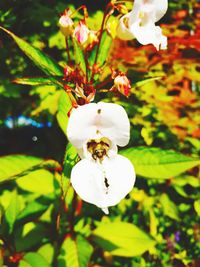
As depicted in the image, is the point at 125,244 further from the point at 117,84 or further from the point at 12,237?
the point at 117,84

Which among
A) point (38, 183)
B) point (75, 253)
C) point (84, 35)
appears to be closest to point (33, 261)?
point (75, 253)

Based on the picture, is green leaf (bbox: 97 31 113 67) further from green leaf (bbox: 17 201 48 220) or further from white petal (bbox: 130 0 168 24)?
green leaf (bbox: 17 201 48 220)

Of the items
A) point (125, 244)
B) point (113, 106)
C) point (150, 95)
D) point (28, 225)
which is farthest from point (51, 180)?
point (113, 106)

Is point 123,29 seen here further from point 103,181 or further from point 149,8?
point 103,181

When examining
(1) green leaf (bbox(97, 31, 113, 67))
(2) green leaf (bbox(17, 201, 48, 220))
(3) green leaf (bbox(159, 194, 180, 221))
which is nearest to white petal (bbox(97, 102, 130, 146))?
(1) green leaf (bbox(97, 31, 113, 67))

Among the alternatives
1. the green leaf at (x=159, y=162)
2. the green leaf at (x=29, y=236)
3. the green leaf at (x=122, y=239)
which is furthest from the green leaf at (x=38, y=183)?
the green leaf at (x=159, y=162)

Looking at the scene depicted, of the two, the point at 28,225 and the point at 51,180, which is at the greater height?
the point at 51,180
